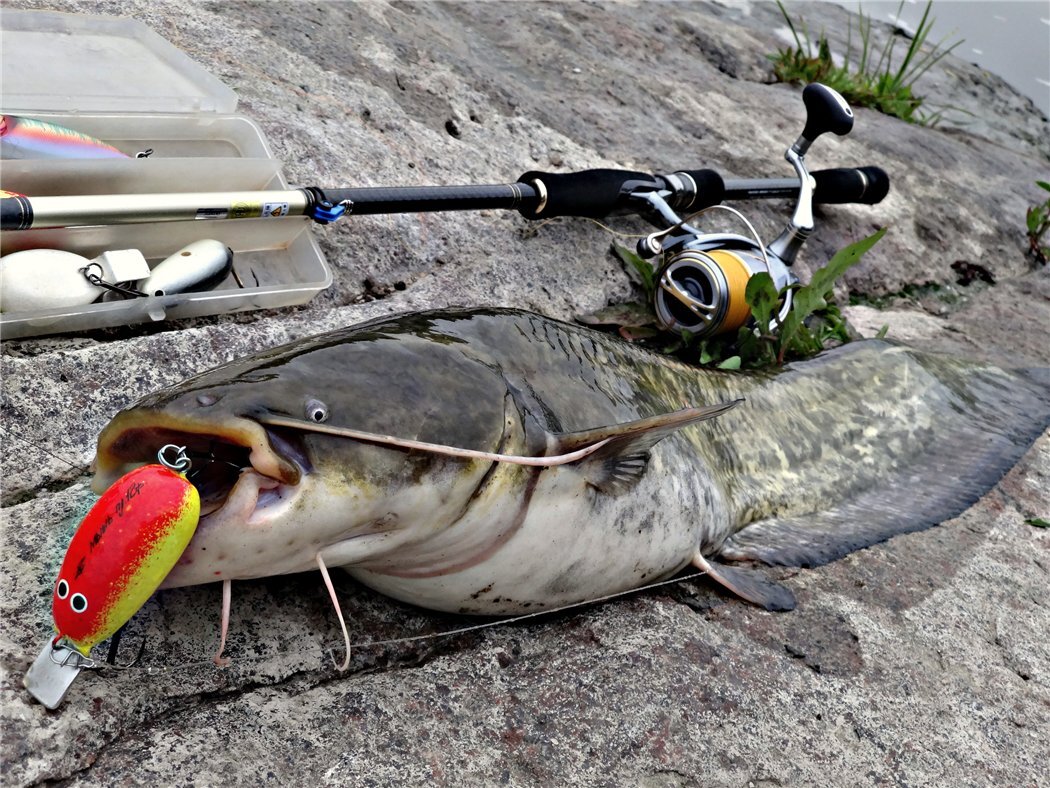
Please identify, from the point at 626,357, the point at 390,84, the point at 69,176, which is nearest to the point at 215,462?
the point at 626,357

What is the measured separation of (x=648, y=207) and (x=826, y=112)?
3.22ft

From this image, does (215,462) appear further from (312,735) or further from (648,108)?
(648,108)

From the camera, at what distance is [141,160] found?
2.74 metres

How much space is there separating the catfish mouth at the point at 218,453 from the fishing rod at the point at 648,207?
102 centimetres

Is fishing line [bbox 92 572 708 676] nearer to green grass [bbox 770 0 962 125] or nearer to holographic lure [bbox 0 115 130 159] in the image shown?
holographic lure [bbox 0 115 130 159]

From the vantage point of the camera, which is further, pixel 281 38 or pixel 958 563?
pixel 281 38

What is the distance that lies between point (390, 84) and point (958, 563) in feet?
9.48

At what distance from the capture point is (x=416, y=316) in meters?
2.10

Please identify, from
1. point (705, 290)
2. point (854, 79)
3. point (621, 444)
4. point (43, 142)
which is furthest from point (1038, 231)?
point (43, 142)

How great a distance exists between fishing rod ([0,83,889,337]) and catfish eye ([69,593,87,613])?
1.20 meters

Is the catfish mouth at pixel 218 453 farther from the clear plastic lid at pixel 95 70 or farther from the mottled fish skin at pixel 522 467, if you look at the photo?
the clear plastic lid at pixel 95 70

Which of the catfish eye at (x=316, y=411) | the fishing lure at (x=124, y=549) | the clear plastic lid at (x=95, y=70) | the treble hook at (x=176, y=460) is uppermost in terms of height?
the catfish eye at (x=316, y=411)

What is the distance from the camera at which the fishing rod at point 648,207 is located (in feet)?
8.53

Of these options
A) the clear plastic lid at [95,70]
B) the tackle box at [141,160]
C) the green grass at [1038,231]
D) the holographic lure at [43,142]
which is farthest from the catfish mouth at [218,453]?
the green grass at [1038,231]
